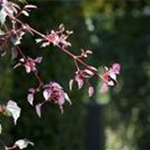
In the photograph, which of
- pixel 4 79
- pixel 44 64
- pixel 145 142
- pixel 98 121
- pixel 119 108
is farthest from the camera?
pixel 119 108

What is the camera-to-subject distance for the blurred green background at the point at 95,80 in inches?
183

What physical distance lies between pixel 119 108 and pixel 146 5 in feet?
6.02

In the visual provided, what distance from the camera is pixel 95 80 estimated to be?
21.3 ft

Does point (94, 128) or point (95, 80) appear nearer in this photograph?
point (95, 80)

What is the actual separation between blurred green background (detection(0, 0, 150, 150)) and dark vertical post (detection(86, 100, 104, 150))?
5 centimetres

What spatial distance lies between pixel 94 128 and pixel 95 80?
1.21 m

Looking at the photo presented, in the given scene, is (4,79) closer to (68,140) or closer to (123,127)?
(68,140)

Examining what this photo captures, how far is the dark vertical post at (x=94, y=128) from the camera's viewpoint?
7.27m

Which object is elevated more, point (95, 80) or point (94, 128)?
point (94, 128)

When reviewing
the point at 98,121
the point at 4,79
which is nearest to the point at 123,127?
the point at 98,121

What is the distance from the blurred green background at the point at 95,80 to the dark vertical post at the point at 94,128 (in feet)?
0.17

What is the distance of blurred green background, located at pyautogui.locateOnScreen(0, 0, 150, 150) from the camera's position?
183 inches

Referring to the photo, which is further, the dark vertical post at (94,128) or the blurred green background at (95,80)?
the dark vertical post at (94,128)

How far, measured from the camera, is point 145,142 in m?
8.58
